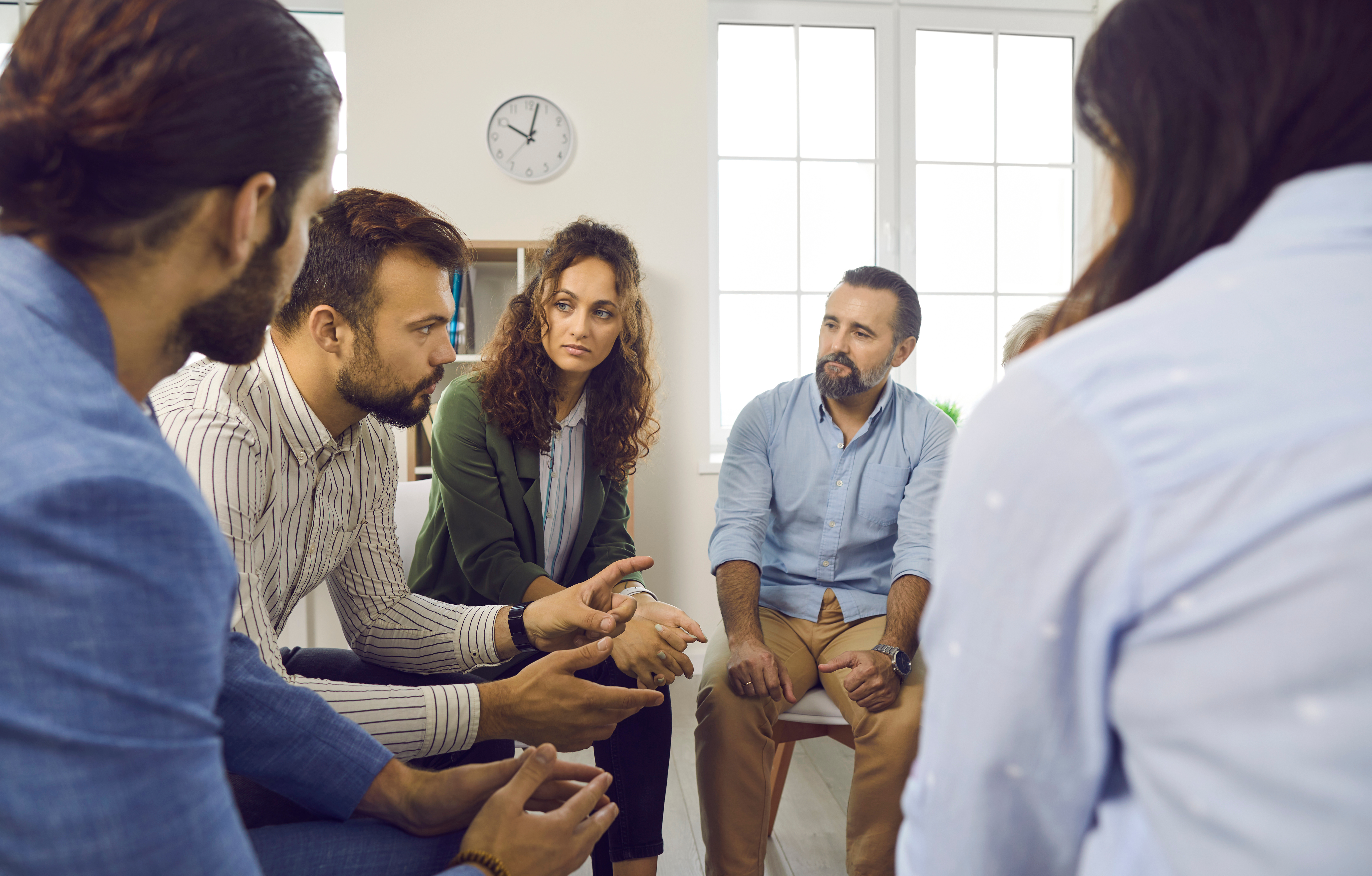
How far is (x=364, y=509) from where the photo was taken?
57.1 inches

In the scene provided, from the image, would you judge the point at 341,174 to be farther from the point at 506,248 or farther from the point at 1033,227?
the point at 1033,227

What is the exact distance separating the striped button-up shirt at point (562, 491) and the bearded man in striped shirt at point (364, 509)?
17.0 inches

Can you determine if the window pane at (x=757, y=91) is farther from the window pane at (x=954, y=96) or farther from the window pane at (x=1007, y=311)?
the window pane at (x=1007, y=311)

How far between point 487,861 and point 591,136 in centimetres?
281

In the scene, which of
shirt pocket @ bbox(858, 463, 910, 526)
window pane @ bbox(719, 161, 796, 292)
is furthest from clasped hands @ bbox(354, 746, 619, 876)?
window pane @ bbox(719, 161, 796, 292)

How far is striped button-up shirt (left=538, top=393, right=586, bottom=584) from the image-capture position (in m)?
1.98

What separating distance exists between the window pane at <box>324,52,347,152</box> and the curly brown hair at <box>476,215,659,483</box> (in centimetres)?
138

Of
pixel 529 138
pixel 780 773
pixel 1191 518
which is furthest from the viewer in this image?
pixel 529 138

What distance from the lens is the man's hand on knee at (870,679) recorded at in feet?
5.52

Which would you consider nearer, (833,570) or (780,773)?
(780,773)

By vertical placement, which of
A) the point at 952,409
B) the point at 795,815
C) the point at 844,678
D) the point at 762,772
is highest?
the point at 952,409

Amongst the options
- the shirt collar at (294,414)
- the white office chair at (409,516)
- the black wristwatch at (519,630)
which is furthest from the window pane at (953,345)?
the shirt collar at (294,414)

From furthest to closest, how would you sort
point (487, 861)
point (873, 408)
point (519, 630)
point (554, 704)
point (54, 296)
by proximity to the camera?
1. point (873, 408)
2. point (519, 630)
3. point (554, 704)
4. point (487, 861)
5. point (54, 296)

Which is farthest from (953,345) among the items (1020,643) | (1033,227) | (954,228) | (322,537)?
(1020,643)
